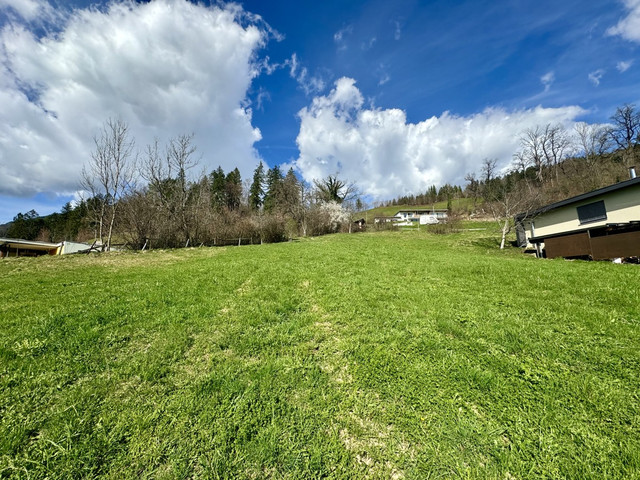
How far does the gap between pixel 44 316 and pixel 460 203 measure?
9623cm

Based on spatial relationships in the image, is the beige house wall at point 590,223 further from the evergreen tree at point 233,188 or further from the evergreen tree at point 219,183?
the evergreen tree at point 219,183

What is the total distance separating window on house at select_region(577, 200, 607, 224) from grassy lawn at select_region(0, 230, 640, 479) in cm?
1631

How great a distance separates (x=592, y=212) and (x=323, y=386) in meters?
25.4

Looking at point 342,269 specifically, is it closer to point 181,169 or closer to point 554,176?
point 181,169

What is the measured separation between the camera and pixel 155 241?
80.4 feet

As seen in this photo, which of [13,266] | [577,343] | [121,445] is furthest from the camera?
[13,266]

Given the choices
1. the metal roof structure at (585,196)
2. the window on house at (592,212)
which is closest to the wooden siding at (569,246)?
the metal roof structure at (585,196)

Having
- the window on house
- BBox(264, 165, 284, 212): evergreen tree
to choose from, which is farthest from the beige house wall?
BBox(264, 165, 284, 212): evergreen tree

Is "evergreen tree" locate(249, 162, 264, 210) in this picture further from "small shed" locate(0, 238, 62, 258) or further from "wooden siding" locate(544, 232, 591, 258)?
"wooden siding" locate(544, 232, 591, 258)

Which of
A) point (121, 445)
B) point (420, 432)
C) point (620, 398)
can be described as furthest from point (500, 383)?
point (121, 445)

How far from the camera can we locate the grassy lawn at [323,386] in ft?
8.11

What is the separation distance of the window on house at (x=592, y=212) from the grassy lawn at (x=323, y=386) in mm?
16308

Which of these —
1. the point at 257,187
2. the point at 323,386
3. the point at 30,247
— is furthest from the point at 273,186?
the point at 323,386

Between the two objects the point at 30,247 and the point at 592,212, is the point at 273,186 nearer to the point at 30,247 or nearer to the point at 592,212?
the point at 30,247
